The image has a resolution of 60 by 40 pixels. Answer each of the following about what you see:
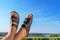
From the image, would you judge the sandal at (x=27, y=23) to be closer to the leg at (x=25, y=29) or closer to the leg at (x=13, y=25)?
the leg at (x=25, y=29)

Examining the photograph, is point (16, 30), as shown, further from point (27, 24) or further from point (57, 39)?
point (57, 39)

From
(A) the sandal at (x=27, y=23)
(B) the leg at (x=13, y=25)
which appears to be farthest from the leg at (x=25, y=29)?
(B) the leg at (x=13, y=25)

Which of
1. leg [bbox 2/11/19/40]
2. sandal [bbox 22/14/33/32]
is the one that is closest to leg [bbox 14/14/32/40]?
sandal [bbox 22/14/33/32]

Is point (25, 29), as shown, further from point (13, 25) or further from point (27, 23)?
point (13, 25)

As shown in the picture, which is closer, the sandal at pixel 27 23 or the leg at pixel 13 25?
the leg at pixel 13 25

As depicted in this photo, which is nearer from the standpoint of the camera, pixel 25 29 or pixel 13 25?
pixel 13 25

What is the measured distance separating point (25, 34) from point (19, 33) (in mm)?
325

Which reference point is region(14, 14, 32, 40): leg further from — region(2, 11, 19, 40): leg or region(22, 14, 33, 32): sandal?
region(2, 11, 19, 40): leg

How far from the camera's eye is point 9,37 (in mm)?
8828

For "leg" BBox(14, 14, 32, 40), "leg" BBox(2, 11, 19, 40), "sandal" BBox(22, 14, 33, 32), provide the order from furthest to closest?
"sandal" BBox(22, 14, 33, 32), "leg" BBox(14, 14, 32, 40), "leg" BBox(2, 11, 19, 40)

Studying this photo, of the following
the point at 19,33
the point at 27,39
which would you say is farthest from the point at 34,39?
the point at 19,33

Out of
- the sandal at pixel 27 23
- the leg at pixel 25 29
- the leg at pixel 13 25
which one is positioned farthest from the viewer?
the sandal at pixel 27 23

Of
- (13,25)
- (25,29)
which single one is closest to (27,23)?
(25,29)

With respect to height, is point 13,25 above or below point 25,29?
above
